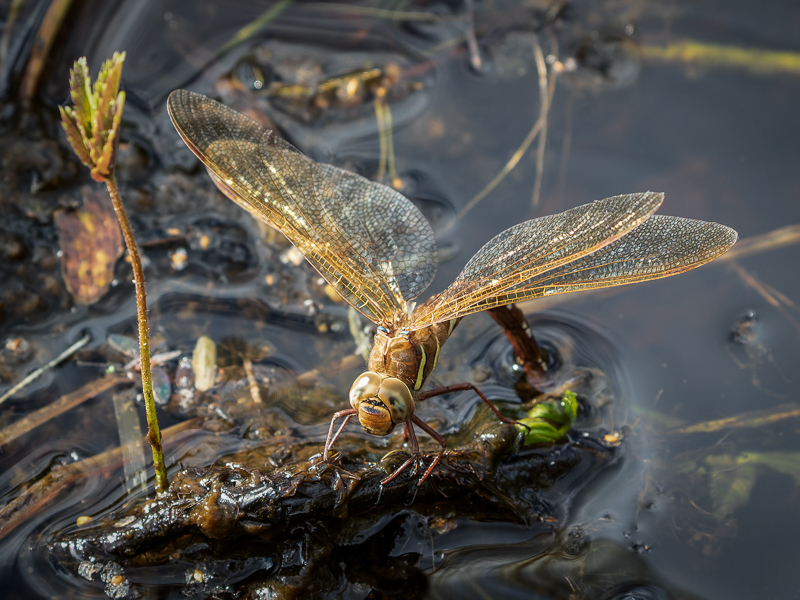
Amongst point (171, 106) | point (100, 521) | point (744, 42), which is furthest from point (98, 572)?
point (744, 42)

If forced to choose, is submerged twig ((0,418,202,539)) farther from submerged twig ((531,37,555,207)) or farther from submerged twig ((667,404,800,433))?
submerged twig ((667,404,800,433))

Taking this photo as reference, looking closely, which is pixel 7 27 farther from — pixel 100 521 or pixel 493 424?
pixel 493 424

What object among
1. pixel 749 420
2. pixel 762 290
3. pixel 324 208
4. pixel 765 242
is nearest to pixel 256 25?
pixel 324 208

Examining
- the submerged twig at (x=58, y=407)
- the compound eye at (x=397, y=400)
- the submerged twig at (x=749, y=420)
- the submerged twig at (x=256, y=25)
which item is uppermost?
the submerged twig at (x=256, y=25)

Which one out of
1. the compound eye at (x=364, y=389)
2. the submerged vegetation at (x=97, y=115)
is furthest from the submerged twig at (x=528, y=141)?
the submerged vegetation at (x=97, y=115)

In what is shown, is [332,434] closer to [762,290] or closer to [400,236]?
Answer: [400,236]

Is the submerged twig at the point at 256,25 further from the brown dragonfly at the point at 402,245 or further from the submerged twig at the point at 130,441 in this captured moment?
the submerged twig at the point at 130,441

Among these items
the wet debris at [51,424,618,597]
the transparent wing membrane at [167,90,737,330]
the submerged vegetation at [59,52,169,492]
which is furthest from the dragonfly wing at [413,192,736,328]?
the submerged vegetation at [59,52,169,492]
